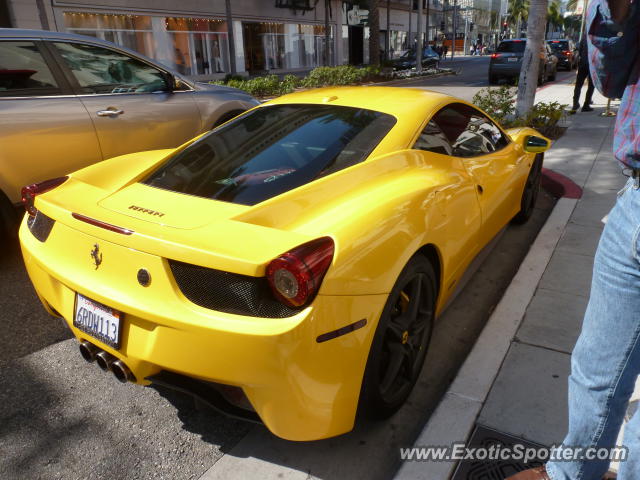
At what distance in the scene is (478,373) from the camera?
2.73 meters

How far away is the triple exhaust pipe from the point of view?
2.07 meters

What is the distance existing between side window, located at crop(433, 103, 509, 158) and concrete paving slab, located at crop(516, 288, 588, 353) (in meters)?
1.08

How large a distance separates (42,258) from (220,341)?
3.57 ft

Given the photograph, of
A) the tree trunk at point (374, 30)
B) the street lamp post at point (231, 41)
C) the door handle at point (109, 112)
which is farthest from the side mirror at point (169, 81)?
the tree trunk at point (374, 30)

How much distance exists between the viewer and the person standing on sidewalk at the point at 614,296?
1517 millimetres

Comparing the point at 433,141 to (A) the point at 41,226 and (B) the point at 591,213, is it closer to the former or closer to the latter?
(A) the point at 41,226

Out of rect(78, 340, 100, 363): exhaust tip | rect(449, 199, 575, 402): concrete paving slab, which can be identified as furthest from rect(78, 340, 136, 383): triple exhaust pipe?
rect(449, 199, 575, 402): concrete paving slab

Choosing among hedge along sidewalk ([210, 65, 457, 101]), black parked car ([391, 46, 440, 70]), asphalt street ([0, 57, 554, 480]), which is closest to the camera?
asphalt street ([0, 57, 554, 480])

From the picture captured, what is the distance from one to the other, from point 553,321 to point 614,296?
176cm

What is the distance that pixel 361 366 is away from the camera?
2.03m

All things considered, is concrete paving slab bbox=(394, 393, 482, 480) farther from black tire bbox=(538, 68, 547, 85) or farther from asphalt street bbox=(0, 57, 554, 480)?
black tire bbox=(538, 68, 547, 85)

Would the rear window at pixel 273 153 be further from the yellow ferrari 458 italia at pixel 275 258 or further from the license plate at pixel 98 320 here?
the license plate at pixel 98 320

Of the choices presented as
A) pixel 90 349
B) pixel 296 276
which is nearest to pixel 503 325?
pixel 296 276

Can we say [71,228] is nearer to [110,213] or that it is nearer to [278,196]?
[110,213]
